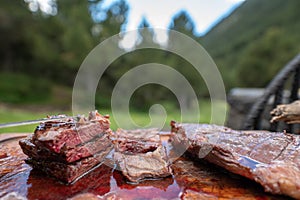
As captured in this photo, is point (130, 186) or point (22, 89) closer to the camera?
point (130, 186)

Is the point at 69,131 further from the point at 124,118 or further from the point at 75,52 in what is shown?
the point at 75,52

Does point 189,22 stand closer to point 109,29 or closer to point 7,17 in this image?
point 109,29

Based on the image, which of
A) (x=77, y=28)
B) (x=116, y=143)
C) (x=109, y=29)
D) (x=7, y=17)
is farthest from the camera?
(x=7, y=17)

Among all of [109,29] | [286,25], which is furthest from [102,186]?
[286,25]

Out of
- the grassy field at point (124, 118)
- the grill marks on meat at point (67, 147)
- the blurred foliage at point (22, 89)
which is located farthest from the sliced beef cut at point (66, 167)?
the blurred foliage at point (22, 89)

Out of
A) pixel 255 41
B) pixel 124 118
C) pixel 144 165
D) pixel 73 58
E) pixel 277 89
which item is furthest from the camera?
pixel 255 41

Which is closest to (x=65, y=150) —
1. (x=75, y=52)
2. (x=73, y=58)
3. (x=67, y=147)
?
(x=67, y=147)

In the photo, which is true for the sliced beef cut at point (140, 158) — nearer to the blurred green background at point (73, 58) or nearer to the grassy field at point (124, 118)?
the grassy field at point (124, 118)
